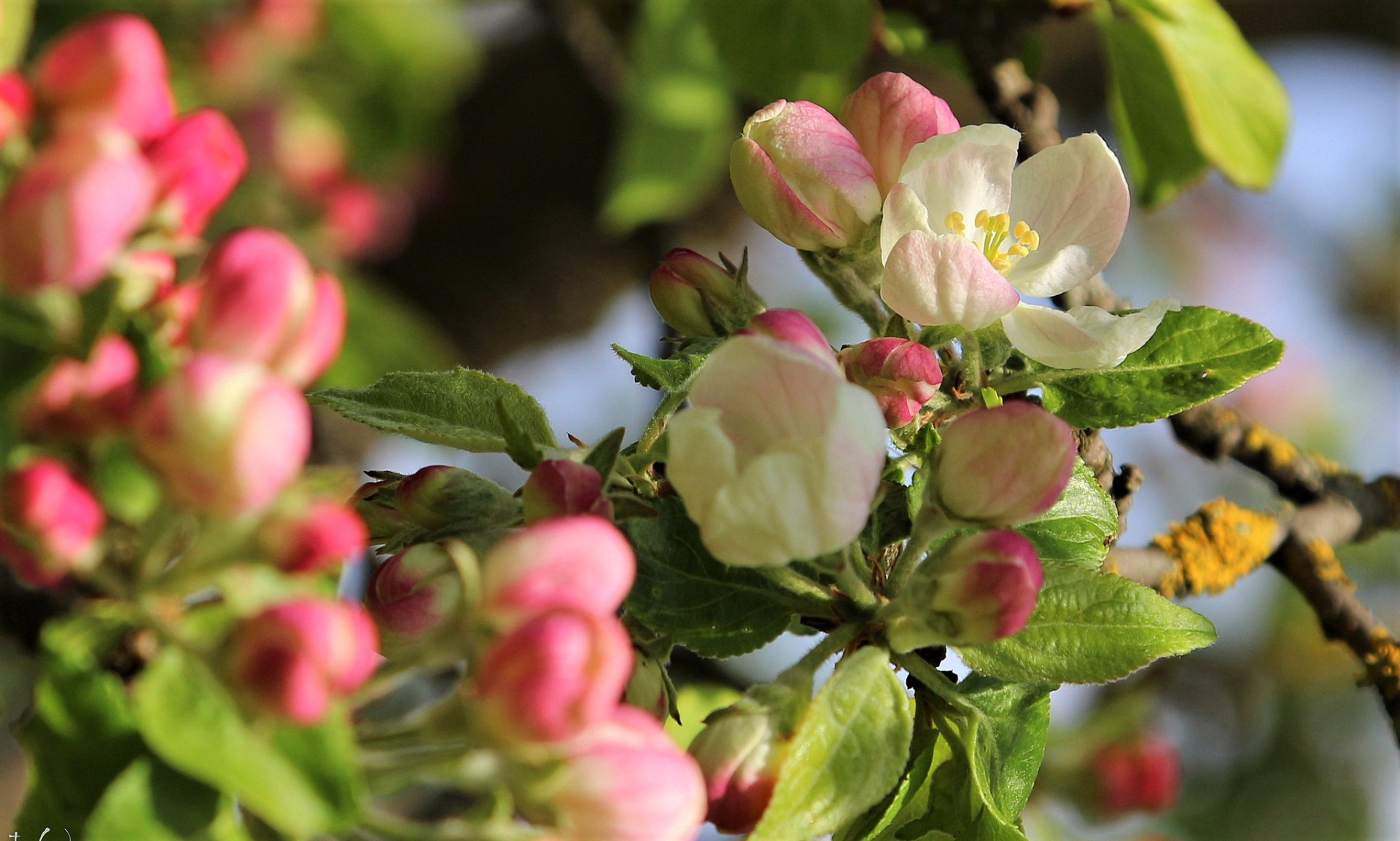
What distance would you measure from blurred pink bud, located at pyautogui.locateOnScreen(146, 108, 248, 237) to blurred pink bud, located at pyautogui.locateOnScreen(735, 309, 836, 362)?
22cm

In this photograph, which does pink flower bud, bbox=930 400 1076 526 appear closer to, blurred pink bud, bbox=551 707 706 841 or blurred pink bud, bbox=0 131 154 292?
blurred pink bud, bbox=551 707 706 841

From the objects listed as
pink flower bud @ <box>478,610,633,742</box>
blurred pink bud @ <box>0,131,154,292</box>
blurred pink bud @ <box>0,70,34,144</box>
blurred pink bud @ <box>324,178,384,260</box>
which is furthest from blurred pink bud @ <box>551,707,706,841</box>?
blurred pink bud @ <box>324,178,384,260</box>

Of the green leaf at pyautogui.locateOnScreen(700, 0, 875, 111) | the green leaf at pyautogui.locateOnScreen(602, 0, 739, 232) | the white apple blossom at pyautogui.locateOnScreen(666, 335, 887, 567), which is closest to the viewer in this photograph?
the white apple blossom at pyautogui.locateOnScreen(666, 335, 887, 567)

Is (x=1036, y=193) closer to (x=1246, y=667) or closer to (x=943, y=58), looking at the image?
(x=943, y=58)

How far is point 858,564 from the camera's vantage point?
58 cm

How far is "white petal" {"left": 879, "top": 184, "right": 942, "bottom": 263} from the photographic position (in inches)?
23.6

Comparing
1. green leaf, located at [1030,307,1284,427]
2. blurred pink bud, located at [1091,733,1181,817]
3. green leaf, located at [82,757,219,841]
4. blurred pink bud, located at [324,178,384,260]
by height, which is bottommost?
blurred pink bud, located at [1091,733,1181,817]

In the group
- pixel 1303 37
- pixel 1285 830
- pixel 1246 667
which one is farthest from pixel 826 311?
pixel 1285 830

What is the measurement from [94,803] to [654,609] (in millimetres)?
231

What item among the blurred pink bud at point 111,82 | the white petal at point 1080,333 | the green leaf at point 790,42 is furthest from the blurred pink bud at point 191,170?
the green leaf at point 790,42

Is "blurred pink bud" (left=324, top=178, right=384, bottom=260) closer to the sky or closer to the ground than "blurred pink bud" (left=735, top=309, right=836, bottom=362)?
closer to the ground

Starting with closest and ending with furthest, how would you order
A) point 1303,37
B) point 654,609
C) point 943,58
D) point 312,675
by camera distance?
point 312,675 < point 654,609 < point 943,58 < point 1303,37

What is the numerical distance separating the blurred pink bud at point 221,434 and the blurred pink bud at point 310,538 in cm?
1

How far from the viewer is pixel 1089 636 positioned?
0.57 metres
